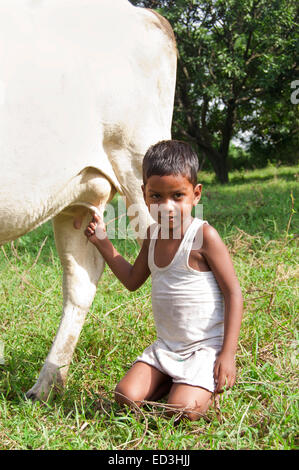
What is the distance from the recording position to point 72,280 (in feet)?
7.17

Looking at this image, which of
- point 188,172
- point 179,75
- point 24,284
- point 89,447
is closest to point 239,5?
point 179,75

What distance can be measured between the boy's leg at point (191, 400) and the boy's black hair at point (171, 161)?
716mm

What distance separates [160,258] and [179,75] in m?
9.27

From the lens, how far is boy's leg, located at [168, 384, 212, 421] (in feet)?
5.35

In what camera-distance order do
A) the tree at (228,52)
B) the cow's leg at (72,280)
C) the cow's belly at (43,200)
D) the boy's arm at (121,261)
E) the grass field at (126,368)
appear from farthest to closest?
the tree at (228,52) → the cow's leg at (72,280) → the boy's arm at (121,261) → the cow's belly at (43,200) → the grass field at (126,368)

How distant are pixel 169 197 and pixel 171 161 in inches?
4.9

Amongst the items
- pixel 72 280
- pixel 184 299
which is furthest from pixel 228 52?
pixel 184 299

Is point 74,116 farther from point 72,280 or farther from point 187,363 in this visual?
point 187,363

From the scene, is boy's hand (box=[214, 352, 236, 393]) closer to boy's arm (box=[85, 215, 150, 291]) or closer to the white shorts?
the white shorts

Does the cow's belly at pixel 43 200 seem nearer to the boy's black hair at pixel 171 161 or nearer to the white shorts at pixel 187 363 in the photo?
the boy's black hair at pixel 171 161

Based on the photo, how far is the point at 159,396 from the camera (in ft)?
5.97

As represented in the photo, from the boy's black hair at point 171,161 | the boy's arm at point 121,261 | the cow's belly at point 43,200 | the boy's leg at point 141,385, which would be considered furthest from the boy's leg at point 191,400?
the cow's belly at point 43,200

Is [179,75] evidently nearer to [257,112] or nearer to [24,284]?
[257,112]

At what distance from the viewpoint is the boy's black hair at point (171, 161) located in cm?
166
